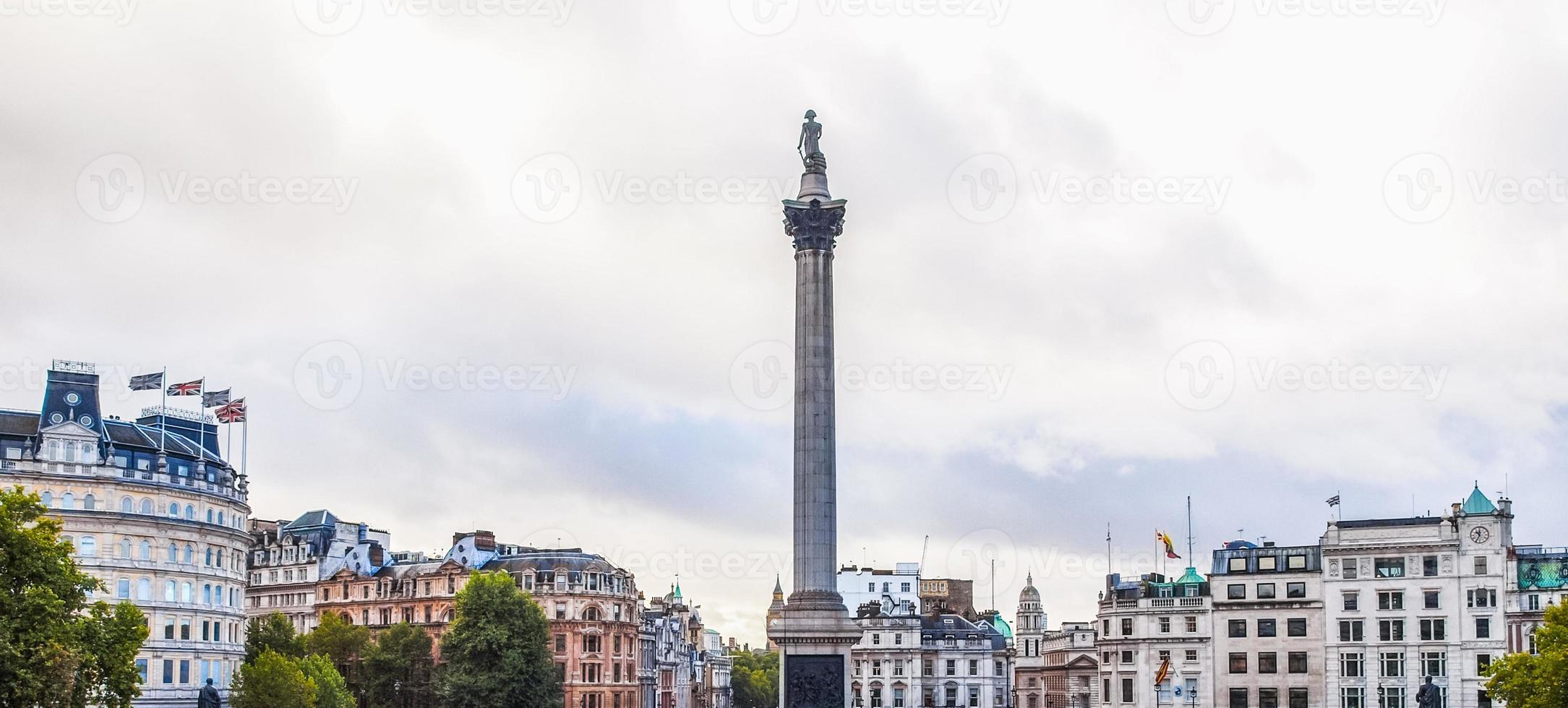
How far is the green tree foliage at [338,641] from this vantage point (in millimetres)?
120588

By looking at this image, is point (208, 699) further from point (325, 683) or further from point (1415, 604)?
point (1415, 604)

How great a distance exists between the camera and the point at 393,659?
11931 centimetres

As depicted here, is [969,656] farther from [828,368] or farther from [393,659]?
[828,368]

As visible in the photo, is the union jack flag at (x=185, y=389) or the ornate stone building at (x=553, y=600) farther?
the ornate stone building at (x=553, y=600)

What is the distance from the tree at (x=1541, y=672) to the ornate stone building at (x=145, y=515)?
2865 inches

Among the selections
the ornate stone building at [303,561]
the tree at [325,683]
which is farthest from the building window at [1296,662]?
the ornate stone building at [303,561]

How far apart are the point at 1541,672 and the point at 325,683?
2745 inches

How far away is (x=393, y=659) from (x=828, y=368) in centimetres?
6356

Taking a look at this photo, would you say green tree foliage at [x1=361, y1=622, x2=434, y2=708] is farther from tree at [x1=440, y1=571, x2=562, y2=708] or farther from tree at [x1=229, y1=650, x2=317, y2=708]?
tree at [x1=229, y1=650, x2=317, y2=708]

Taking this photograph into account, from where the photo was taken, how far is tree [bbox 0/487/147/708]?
6003cm

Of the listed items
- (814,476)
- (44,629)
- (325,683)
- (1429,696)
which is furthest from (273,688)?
(1429,696)

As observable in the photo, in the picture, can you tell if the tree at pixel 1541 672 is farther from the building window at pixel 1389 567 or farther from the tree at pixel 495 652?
the tree at pixel 495 652

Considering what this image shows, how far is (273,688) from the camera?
92.6 metres

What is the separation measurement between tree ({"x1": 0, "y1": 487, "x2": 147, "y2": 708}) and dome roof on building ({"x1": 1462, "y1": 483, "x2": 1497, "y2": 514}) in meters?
78.5
